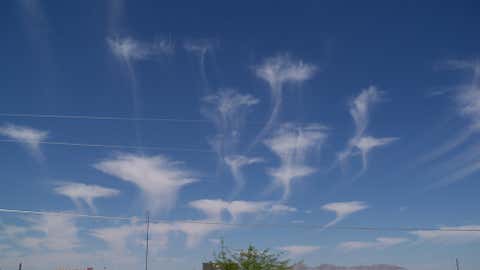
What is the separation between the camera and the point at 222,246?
49812 mm

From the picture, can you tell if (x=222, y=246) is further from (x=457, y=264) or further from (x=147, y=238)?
(x=457, y=264)

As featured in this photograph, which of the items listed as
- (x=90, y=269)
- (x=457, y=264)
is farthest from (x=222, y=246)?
(x=457, y=264)

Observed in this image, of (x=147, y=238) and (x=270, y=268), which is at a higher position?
(x=147, y=238)

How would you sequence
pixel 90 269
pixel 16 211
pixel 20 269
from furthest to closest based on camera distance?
pixel 20 269
pixel 90 269
pixel 16 211

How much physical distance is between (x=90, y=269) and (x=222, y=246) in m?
44.3

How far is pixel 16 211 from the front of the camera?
41.0 metres

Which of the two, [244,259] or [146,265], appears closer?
[244,259]

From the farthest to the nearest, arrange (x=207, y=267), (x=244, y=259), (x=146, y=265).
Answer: (x=207, y=267), (x=146, y=265), (x=244, y=259)

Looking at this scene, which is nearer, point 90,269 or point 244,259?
point 244,259

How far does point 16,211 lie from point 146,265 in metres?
30.9

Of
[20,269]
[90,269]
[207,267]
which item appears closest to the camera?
[207,267]

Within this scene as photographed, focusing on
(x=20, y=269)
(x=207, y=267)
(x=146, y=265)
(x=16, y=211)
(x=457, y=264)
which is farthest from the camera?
(x=457, y=264)

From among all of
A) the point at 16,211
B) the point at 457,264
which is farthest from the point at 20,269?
the point at 457,264

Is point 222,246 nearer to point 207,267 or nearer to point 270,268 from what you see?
point 270,268
